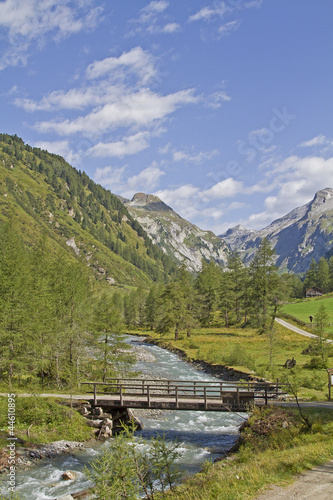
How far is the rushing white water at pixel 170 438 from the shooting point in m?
17.7

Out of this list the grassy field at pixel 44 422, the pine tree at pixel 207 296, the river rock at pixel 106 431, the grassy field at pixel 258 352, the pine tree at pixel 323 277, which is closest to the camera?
the grassy field at pixel 44 422

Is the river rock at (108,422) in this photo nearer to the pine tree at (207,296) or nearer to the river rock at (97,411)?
the river rock at (97,411)

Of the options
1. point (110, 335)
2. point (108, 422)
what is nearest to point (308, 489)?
point (108, 422)

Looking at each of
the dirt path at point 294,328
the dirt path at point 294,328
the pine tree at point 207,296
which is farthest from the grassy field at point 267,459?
the pine tree at point 207,296

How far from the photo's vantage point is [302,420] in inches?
719

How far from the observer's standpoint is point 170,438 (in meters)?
24.2

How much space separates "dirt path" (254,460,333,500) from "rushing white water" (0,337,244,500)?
12.1 ft

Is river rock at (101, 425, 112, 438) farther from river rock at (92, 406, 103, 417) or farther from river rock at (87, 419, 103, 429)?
river rock at (92, 406, 103, 417)

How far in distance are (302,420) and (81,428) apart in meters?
15.7

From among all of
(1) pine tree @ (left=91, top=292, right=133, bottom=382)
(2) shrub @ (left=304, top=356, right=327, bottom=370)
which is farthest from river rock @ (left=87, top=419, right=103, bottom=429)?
(2) shrub @ (left=304, top=356, right=327, bottom=370)

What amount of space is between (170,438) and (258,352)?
30374 millimetres

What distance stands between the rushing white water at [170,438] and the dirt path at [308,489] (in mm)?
3689

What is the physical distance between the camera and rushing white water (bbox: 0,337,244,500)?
17.7m

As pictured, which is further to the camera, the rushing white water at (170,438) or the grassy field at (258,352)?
the grassy field at (258,352)
